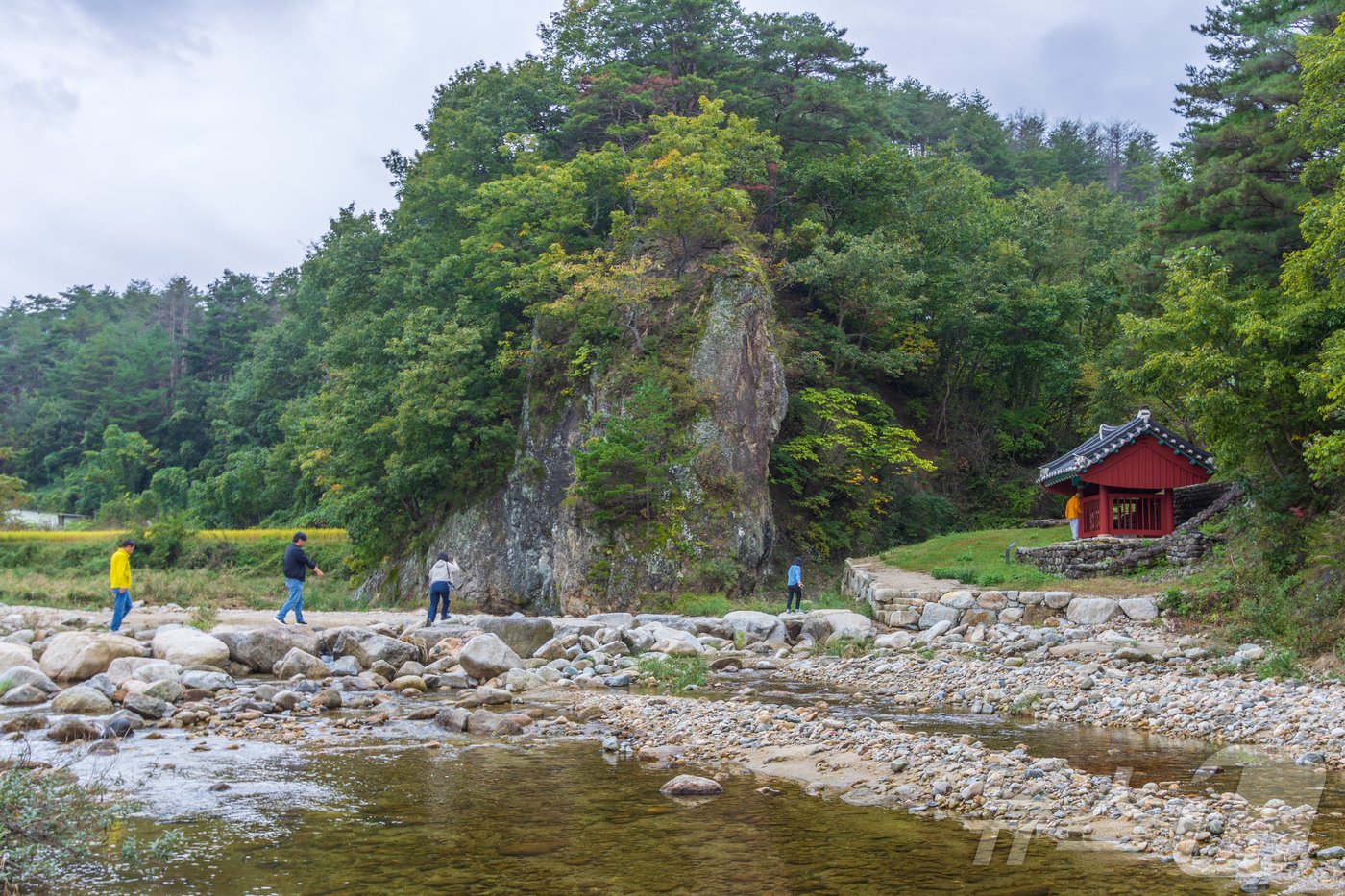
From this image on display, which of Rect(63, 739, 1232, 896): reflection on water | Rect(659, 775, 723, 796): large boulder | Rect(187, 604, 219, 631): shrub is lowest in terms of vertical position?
Rect(63, 739, 1232, 896): reflection on water

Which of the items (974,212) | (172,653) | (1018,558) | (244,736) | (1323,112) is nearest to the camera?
(244,736)

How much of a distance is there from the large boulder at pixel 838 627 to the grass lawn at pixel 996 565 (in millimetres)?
3682

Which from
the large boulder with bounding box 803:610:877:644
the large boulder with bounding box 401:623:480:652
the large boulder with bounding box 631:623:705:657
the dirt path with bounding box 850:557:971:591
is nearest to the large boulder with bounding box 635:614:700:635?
the large boulder with bounding box 631:623:705:657

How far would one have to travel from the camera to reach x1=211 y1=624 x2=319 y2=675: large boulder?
54.4ft

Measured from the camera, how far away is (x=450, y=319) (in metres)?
33.3

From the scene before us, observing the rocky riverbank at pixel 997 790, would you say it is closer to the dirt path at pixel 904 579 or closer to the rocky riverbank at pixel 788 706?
the rocky riverbank at pixel 788 706

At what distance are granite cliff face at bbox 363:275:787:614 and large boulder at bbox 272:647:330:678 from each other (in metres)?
10.8

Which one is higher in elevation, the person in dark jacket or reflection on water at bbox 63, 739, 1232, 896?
the person in dark jacket

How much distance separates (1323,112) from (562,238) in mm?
22287

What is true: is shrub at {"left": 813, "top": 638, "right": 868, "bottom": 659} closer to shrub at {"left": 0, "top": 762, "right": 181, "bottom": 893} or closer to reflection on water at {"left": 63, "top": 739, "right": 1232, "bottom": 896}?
reflection on water at {"left": 63, "top": 739, "right": 1232, "bottom": 896}

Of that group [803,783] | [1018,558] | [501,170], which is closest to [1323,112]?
[1018,558]

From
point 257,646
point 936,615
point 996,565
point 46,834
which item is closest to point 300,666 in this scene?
point 257,646

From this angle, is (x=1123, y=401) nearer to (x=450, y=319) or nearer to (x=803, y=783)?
(x=450, y=319)

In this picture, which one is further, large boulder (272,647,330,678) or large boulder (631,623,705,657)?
large boulder (631,623,705,657)
